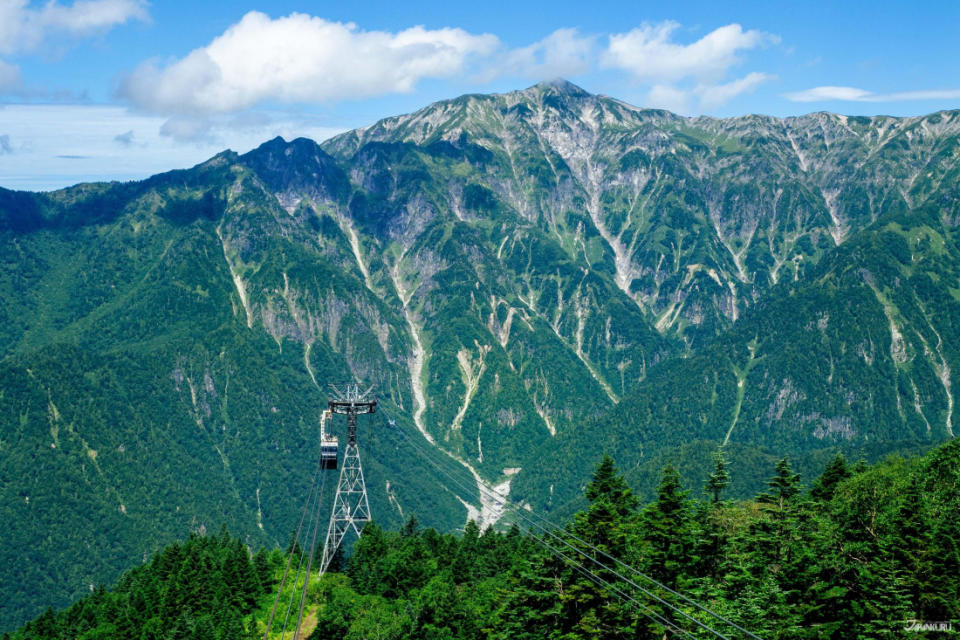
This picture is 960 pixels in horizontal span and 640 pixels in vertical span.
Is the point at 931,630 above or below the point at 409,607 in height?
above

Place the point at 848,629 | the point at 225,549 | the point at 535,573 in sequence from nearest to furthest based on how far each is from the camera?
the point at 848,629 → the point at 535,573 → the point at 225,549

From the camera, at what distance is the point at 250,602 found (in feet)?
322

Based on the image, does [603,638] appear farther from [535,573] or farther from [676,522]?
[676,522]

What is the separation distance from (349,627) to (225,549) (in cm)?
6815

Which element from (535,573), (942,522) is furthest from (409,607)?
(942,522)

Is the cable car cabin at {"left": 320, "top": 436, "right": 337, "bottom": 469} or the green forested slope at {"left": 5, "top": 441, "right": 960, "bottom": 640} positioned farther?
the cable car cabin at {"left": 320, "top": 436, "right": 337, "bottom": 469}

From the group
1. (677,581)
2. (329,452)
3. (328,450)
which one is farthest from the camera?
(329,452)

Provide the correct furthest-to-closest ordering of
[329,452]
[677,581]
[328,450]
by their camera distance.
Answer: [329,452]
[328,450]
[677,581]

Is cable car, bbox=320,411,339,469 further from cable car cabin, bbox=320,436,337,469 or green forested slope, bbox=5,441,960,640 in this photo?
green forested slope, bbox=5,441,960,640

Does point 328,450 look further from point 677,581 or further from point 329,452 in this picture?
point 677,581

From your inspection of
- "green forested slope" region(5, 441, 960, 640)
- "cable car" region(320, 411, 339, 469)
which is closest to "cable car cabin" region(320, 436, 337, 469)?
"cable car" region(320, 411, 339, 469)

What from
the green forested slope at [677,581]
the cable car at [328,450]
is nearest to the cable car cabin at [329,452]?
the cable car at [328,450]

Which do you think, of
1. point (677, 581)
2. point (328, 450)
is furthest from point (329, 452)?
point (677, 581)

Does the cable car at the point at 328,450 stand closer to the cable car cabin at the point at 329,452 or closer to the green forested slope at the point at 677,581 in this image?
the cable car cabin at the point at 329,452
